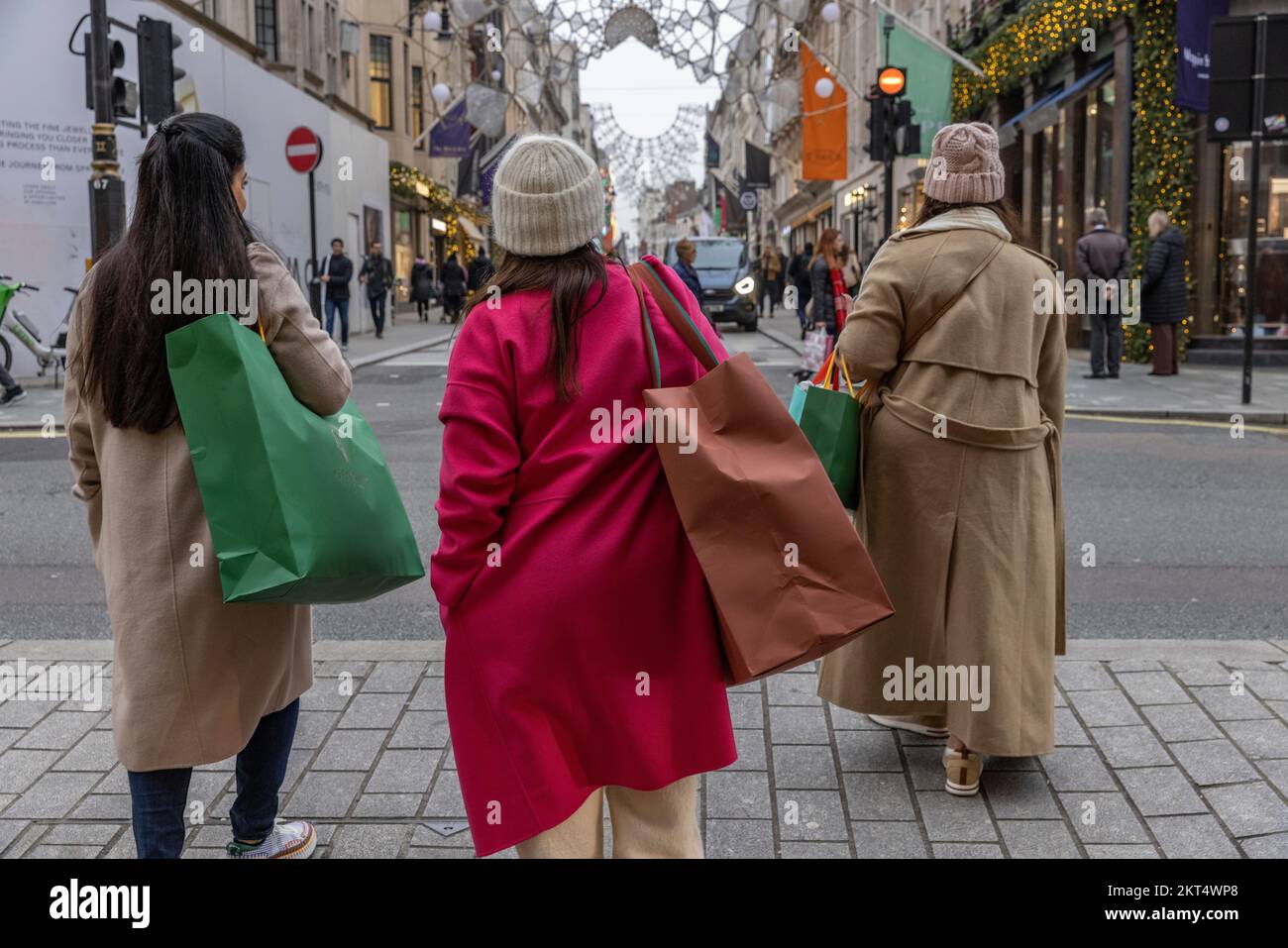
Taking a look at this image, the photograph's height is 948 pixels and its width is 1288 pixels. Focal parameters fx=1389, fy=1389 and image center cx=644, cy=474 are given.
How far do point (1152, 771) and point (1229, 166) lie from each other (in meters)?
15.6

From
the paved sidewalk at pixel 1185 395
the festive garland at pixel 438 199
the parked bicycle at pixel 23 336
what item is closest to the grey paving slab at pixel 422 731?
the paved sidewalk at pixel 1185 395

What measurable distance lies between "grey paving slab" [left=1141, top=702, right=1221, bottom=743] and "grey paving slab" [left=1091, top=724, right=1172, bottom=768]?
0.19 feet

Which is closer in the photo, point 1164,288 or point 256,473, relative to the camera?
point 256,473

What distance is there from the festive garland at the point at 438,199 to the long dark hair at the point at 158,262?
100 ft

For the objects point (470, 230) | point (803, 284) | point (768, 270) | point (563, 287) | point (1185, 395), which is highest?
point (470, 230)

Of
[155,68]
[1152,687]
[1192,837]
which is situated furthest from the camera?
[155,68]

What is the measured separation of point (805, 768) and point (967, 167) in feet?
5.96

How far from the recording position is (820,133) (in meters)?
31.0

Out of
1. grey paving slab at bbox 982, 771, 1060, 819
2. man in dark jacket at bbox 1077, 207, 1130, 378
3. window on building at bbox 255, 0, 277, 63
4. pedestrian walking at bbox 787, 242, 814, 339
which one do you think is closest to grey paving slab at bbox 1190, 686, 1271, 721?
grey paving slab at bbox 982, 771, 1060, 819

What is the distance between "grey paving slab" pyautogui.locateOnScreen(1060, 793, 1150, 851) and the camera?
3.61 metres

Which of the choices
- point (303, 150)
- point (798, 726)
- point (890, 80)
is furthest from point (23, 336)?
point (798, 726)

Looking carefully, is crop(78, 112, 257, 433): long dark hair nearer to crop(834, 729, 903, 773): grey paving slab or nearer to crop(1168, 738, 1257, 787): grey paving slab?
crop(834, 729, 903, 773): grey paving slab

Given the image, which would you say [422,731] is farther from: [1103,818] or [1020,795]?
[1103,818]

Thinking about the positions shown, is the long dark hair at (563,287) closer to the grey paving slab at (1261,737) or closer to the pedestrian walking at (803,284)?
the grey paving slab at (1261,737)
